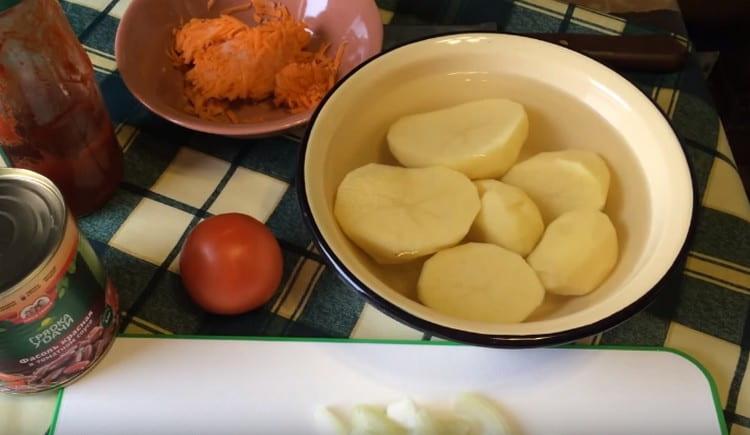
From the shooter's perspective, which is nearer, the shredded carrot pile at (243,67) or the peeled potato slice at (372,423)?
the peeled potato slice at (372,423)

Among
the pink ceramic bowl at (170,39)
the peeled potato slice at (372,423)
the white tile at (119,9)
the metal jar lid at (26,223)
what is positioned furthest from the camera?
the white tile at (119,9)

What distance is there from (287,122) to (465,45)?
0.83 feet

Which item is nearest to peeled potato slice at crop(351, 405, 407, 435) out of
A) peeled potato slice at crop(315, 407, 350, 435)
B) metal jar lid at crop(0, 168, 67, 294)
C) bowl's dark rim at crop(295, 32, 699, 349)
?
peeled potato slice at crop(315, 407, 350, 435)

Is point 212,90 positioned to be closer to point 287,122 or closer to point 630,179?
point 287,122

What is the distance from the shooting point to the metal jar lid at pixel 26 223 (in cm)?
62

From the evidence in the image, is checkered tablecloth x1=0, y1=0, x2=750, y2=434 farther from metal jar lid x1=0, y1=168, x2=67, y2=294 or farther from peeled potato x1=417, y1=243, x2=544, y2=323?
metal jar lid x1=0, y1=168, x2=67, y2=294

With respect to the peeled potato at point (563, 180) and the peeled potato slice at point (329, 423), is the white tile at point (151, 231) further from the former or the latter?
the peeled potato at point (563, 180)

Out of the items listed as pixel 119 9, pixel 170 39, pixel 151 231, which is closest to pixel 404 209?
pixel 151 231

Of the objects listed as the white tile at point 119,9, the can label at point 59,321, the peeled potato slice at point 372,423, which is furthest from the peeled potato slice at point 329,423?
the white tile at point 119,9

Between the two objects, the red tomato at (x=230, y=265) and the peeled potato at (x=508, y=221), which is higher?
the peeled potato at (x=508, y=221)

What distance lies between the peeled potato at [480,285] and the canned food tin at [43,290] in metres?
0.35

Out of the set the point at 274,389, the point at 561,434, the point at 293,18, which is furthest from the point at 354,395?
the point at 293,18

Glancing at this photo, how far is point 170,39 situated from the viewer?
3.48 feet

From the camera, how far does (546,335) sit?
0.68 metres
